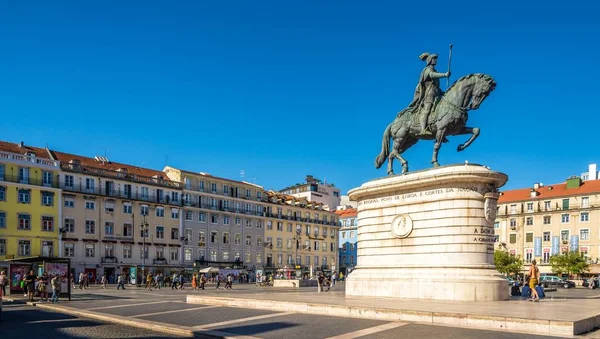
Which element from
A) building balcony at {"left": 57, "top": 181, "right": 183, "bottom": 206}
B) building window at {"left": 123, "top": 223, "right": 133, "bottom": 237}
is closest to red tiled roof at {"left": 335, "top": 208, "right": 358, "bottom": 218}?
building balcony at {"left": 57, "top": 181, "right": 183, "bottom": 206}

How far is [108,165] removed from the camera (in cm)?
7456

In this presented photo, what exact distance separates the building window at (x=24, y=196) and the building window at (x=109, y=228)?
9.62 meters

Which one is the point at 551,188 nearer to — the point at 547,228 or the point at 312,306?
the point at 547,228

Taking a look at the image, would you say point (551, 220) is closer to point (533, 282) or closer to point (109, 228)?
point (109, 228)

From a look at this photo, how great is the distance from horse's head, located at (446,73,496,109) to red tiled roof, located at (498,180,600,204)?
63700 millimetres

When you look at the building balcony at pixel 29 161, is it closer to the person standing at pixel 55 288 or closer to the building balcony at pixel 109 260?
the building balcony at pixel 109 260

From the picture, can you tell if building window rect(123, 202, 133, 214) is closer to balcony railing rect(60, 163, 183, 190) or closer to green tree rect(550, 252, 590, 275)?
balcony railing rect(60, 163, 183, 190)

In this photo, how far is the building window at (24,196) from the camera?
2442 inches

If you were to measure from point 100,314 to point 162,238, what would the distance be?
179ft

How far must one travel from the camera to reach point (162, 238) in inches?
2958

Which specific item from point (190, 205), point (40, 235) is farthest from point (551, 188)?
point (40, 235)

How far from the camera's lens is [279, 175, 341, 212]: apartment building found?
380ft

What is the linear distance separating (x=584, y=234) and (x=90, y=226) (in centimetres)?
6537

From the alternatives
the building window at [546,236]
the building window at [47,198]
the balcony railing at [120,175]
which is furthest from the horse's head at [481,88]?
the building window at [546,236]
